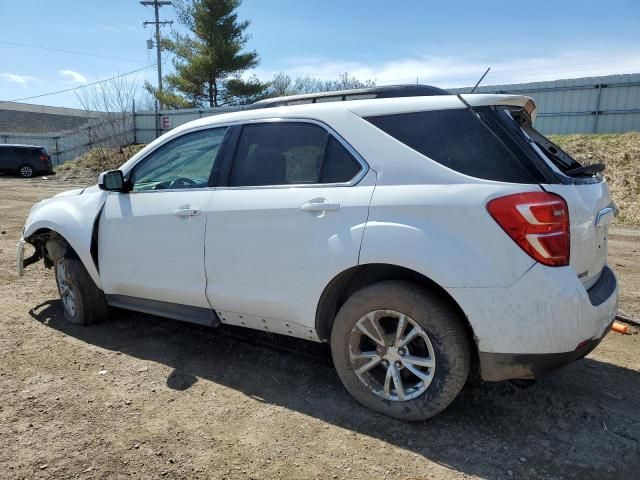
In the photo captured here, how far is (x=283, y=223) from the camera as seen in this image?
3.05 meters

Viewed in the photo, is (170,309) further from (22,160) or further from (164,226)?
(22,160)

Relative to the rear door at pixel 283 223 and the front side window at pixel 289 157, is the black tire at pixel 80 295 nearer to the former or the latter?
the rear door at pixel 283 223

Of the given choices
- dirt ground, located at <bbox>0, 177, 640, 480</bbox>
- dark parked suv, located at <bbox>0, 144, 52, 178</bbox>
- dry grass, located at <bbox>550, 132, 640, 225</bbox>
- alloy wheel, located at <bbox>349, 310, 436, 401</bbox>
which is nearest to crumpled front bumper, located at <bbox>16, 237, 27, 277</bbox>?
dirt ground, located at <bbox>0, 177, 640, 480</bbox>

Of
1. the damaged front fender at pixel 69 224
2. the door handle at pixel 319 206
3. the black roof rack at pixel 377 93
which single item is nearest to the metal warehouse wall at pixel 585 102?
the black roof rack at pixel 377 93

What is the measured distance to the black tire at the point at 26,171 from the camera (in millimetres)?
24594

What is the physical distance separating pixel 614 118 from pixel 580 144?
3099 mm

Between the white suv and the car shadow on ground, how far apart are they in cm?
23

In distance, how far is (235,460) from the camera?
2.59m

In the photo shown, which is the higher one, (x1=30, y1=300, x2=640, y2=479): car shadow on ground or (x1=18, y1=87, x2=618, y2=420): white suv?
(x1=18, y1=87, x2=618, y2=420): white suv

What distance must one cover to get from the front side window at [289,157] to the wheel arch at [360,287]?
572mm

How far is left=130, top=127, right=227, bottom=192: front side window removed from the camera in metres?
3.62

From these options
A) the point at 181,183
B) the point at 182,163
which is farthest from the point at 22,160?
the point at 181,183

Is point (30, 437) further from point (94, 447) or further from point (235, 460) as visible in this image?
point (235, 460)

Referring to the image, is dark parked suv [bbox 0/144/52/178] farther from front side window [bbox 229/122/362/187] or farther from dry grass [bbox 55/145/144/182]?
front side window [bbox 229/122/362/187]
